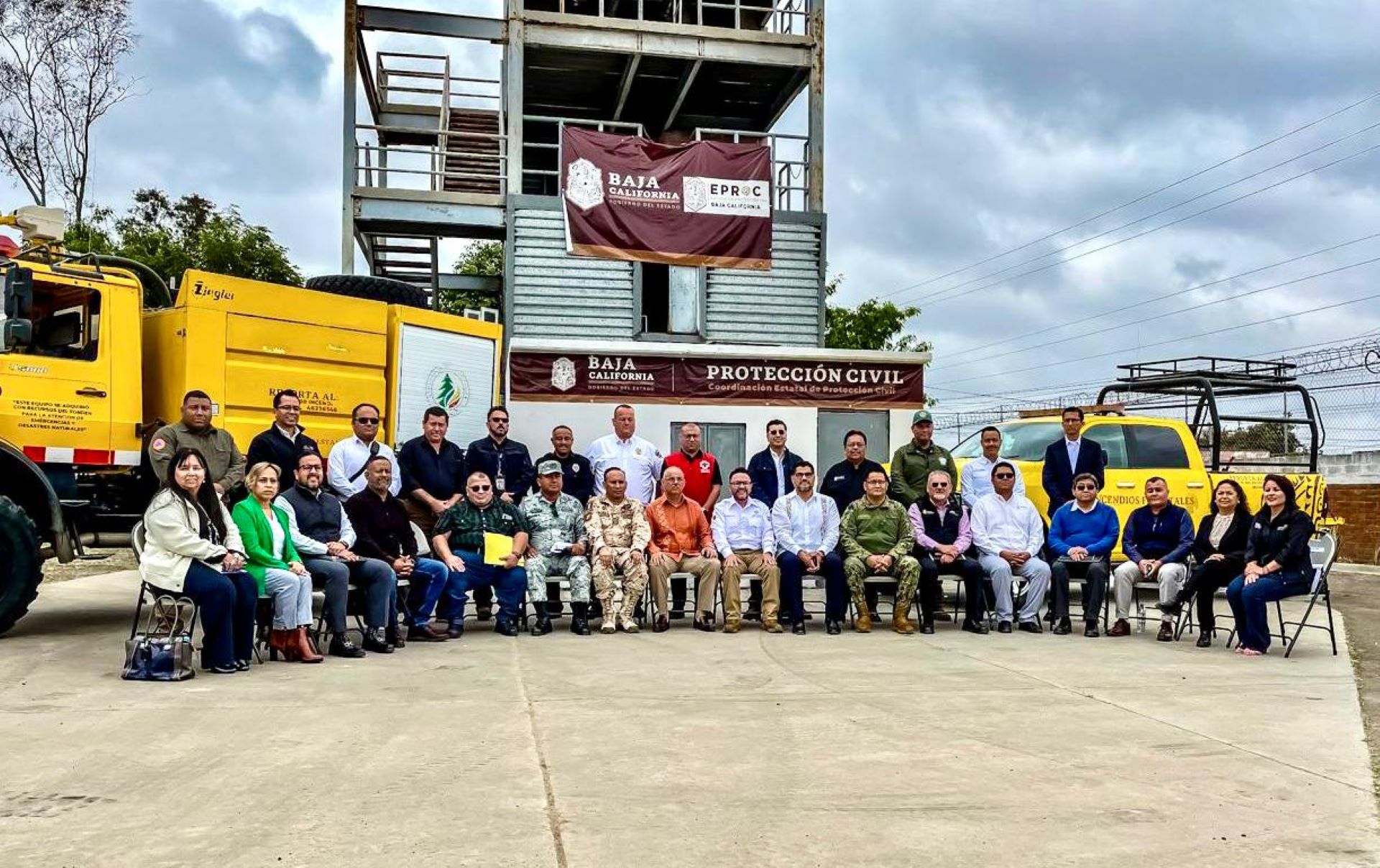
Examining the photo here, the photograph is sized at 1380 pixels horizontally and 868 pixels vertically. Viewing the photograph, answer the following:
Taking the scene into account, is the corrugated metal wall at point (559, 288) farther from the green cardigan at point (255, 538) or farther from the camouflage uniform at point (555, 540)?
the green cardigan at point (255, 538)

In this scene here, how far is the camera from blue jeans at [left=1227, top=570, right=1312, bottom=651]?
8.15 m

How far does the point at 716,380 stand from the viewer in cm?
1438

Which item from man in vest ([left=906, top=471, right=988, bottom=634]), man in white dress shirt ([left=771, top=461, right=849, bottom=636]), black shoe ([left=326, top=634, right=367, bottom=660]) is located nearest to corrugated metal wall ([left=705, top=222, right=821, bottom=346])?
man in white dress shirt ([left=771, top=461, right=849, bottom=636])

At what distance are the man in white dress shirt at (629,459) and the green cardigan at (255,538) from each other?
331 cm

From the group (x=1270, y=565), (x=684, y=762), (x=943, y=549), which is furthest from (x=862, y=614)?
(x=684, y=762)

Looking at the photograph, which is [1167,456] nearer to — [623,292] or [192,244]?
[623,292]

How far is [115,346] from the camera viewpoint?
853 centimetres

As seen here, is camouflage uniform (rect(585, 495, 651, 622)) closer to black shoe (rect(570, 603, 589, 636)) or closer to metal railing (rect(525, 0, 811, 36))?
black shoe (rect(570, 603, 589, 636))

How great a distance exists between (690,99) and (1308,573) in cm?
1549

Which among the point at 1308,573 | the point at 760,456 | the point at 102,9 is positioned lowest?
the point at 1308,573

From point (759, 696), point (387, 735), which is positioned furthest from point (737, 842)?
point (759, 696)

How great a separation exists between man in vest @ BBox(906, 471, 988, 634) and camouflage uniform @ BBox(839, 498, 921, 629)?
132 mm

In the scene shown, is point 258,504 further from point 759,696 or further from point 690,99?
point 690,99

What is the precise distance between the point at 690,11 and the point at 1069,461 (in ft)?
44.9
